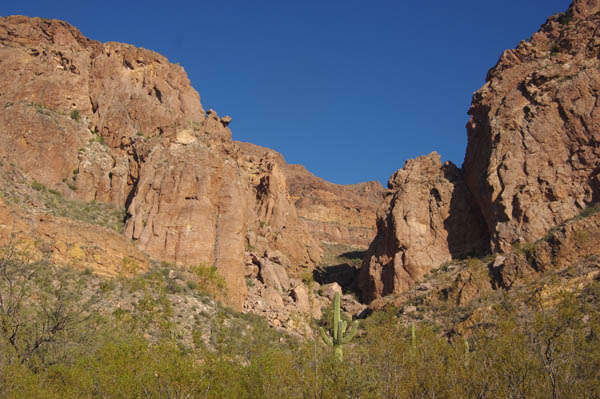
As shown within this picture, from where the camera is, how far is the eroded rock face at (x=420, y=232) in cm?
5284

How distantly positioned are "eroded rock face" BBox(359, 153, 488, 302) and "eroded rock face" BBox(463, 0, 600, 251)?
2.73 m

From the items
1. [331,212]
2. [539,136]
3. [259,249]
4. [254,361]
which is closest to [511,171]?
[539,136]

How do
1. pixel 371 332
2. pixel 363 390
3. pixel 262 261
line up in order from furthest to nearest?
pixel 262 261 < pixel 371 332 < pixel 363 390

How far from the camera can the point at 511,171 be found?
4853 cm

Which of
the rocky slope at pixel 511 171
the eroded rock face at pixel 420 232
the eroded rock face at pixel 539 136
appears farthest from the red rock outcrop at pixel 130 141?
the eroded rock face at pixel 539 136

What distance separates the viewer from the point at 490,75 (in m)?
58.3

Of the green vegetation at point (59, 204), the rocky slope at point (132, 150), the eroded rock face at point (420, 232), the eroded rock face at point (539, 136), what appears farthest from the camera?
the eroded rock face at point (420, 232)

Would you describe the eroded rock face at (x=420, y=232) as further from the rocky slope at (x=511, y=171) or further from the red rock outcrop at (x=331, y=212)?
the red rock outcrop at (x=331, y=212)

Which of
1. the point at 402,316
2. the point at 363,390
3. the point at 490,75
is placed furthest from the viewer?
the point at 490,75

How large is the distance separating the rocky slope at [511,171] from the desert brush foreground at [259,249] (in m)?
0.20

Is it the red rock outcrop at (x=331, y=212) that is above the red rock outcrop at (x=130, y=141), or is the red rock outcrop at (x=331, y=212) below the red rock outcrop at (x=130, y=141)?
above

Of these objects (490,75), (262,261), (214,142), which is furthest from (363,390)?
(490,75)

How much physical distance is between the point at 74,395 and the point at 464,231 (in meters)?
42.8

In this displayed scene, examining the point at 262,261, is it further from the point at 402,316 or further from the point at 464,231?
the point at 464,231
